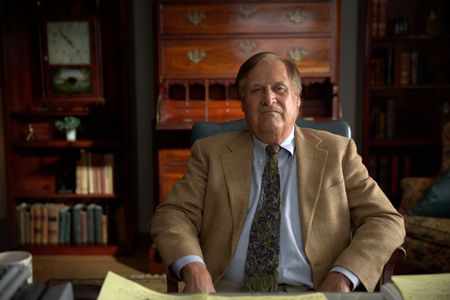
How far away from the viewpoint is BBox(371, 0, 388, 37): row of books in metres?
3.15

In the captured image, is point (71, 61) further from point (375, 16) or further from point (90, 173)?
point (375, 16)

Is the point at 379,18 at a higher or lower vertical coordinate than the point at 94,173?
higher

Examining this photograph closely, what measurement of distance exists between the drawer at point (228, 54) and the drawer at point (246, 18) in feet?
0.22

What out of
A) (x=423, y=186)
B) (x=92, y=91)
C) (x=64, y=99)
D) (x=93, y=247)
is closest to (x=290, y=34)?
(x=423, y=186)

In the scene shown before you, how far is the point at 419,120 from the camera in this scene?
349 cm

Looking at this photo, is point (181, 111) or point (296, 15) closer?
A: point (296, 15)

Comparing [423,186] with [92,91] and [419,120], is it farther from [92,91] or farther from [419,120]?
A: [92,91]

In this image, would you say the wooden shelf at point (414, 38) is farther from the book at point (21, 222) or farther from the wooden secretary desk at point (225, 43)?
the book at point (21, 222)

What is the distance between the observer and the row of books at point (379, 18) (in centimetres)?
315

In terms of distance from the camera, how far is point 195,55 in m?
2.93

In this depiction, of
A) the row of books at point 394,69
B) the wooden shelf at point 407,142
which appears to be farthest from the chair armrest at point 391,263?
the row of books at point 394,69

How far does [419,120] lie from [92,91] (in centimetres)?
247

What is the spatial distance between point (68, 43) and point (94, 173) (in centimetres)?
96

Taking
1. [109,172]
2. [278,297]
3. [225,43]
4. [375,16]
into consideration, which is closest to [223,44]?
[225,43]
